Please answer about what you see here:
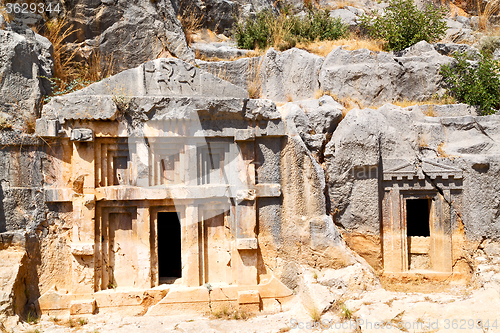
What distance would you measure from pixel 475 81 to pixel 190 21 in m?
7.34

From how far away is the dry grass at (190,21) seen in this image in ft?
34.5

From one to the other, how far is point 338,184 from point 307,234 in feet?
3.57

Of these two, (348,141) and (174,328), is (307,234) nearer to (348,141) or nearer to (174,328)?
(348,141)

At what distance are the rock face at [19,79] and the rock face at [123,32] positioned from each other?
7.33 feet

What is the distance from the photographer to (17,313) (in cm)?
586

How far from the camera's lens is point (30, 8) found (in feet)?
29.1

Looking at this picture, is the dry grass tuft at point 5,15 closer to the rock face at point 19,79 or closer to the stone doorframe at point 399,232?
the rock face at point 19,79

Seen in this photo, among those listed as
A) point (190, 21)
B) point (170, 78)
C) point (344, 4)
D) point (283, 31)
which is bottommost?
point (170, 78)

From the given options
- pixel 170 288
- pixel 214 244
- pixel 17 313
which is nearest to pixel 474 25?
pixel 214 244

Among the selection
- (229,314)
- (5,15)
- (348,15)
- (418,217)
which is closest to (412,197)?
(418,217)

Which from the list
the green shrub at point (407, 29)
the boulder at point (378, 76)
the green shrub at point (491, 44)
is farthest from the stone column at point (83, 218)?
the green shrub at point (491, 44)

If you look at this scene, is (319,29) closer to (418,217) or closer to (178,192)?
(418,217)

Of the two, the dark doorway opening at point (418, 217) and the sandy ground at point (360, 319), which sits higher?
the dark doorway opening at point (418, 217)

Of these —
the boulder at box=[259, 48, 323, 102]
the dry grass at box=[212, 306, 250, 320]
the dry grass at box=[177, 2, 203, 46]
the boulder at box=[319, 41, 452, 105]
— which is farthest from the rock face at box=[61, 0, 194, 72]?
the dry grass at box=[212, 306, 250, 320]
